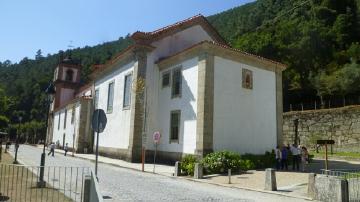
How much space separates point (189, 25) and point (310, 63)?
28.9m

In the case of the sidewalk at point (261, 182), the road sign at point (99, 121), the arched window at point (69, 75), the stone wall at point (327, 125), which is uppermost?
the arched window at point (69, 75)

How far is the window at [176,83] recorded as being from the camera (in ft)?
75.7

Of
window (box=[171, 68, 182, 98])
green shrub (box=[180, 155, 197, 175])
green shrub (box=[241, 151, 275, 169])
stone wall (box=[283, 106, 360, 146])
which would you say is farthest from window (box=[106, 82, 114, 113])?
stone wall (box=[283, 106, 360, 146])

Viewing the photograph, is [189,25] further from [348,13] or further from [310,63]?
[348,13]

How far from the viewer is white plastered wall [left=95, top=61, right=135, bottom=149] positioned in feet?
85.4

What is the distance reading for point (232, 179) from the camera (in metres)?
15.5

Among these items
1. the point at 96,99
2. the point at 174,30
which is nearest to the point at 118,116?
the point at 174,30

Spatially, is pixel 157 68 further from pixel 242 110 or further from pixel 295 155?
pixel 295 155

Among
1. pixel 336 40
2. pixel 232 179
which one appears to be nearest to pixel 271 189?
pixel 232 179

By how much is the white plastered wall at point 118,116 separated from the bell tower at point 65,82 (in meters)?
27.0

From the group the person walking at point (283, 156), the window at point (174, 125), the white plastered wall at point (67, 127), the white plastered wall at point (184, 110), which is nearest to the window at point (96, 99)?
the white plastered wall at point (67, 127)

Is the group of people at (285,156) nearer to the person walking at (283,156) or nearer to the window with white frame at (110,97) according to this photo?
the person walking at (283,156)

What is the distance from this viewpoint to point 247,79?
22.8 metres

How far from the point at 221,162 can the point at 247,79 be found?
7.46 meters
